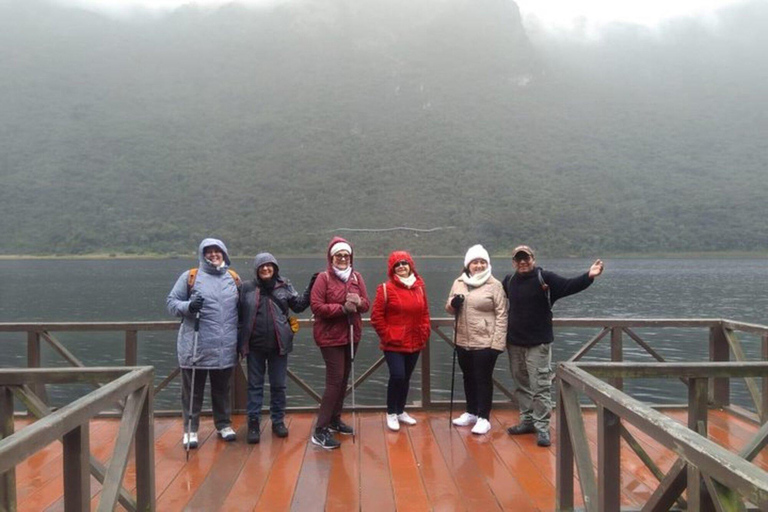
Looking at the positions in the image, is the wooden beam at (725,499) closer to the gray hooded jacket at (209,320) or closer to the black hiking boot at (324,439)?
the black hiking boot at (324,439)

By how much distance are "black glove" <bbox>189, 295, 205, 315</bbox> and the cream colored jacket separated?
5.79 ft

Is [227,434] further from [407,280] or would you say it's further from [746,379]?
[746,379]

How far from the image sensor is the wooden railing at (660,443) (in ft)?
5.92

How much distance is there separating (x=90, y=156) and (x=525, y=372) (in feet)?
336

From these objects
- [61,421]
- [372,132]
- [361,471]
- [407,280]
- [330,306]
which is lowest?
[361,471]

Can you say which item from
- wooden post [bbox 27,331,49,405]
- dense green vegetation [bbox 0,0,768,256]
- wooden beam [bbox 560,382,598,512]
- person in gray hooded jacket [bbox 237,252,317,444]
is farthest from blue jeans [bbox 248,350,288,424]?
dense green vegetation [bbox 0,0,768,256]

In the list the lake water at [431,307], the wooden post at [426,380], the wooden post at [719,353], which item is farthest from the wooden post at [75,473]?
the lake water at [431,307]

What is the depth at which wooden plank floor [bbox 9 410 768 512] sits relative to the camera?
139 inches

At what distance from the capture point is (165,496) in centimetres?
363

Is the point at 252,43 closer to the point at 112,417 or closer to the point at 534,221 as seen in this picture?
the point at 534,221

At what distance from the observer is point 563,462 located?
10.2 feet

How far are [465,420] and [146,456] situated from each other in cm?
272

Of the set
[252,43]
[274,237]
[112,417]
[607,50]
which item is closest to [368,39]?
[252,43]

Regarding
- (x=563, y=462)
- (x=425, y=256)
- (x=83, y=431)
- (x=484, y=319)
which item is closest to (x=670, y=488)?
(x=563, y=462)
